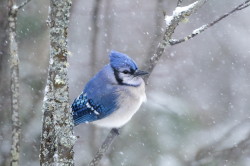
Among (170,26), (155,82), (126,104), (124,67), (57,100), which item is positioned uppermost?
(57,100)

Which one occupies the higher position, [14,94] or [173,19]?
[14,94]

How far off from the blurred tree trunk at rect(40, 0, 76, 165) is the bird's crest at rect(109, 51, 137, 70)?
130cm

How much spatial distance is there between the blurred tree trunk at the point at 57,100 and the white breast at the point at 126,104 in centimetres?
169

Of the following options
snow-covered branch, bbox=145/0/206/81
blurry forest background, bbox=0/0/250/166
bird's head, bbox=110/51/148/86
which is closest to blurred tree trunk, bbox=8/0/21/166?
snow-covered branch, bbox=145/0/206/81

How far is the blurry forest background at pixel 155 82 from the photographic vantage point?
5324mm

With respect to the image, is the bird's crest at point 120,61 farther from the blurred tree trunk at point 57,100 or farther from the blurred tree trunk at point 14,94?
the blurred tree trunk at point 14,94

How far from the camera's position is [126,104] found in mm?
3818

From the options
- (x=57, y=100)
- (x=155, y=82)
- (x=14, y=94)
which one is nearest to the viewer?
(x=14, y=94)

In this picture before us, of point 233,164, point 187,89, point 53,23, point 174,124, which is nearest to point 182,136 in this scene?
point 174,124

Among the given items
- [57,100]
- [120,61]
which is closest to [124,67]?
[120,61]

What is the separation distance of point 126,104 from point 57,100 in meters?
1.78

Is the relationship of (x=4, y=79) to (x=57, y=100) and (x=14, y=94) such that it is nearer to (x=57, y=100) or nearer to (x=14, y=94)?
(x=57, y=100)

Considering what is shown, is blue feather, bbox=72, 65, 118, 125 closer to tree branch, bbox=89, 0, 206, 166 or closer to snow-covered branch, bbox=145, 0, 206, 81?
tree branch, bbox=89, 0, 206, 166

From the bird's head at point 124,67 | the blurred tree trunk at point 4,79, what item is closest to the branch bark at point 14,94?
the bird's head at point 124,67
